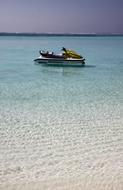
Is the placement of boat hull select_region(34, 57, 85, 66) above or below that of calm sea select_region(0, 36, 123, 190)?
above

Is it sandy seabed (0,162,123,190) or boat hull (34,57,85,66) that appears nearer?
sandy seabed (0,162,123,190)


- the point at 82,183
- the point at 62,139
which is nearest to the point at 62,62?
the point at 62,139

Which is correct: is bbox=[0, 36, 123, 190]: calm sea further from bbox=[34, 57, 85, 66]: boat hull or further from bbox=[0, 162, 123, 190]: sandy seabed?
bbox=[34, 57, 85, 66]: boat hull

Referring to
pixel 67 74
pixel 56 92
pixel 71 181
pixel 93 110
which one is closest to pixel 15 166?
pixel 71 181

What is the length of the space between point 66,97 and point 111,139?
6071 millimetres

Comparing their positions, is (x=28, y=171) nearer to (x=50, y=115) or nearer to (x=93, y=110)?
(x=50, y=115)

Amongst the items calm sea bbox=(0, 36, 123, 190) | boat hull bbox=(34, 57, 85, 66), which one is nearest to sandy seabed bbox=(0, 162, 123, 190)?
calm sea bbox=(0, 36, 123, 190)

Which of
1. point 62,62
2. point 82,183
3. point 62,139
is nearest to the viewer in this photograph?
point 82,183

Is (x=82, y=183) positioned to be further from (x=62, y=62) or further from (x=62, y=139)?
(x=62, y=62)

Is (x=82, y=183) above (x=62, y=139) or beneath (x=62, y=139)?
beneath

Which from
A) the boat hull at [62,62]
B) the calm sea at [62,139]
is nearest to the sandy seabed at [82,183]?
the calm sea at [62,139]

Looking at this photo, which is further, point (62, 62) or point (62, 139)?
point (62, 62)

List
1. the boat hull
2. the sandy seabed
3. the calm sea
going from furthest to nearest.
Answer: the boat hull → the calm sea → the sandy seabed

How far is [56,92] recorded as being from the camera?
1688 centimetres
